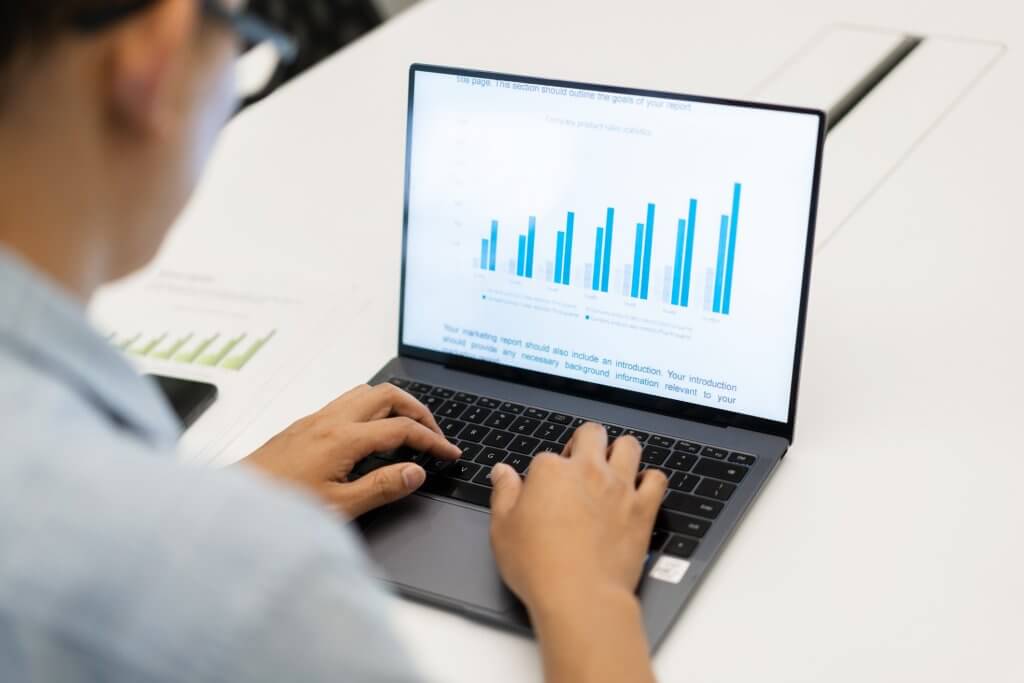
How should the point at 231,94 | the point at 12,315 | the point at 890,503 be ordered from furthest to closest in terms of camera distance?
the point at 890,503, the point at 231,94, the point at 12,315

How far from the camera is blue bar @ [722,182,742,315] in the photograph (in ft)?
3.38

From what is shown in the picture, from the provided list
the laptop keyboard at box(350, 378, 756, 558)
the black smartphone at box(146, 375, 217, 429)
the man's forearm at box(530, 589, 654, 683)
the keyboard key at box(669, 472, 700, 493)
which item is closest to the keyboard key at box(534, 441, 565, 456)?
the laptop keyboard at box(350, 378, 756, 558)

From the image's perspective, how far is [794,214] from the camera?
1013mm

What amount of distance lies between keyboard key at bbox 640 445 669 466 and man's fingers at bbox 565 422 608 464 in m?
0.04

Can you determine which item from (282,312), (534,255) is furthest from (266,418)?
(534,255)

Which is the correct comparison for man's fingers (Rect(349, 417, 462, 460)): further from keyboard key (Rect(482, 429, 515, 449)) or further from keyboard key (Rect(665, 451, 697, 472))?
keyboard key (Rect(665, 451, 697, 472))

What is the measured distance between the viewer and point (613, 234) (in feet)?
3.55

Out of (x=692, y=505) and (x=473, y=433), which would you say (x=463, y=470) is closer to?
(x=473, y=433)

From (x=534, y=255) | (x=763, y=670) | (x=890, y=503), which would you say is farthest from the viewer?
(x=534, y=255)

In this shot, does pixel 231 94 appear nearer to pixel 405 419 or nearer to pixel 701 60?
pixel 405 419

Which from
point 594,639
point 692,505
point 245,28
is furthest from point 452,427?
point 245,28

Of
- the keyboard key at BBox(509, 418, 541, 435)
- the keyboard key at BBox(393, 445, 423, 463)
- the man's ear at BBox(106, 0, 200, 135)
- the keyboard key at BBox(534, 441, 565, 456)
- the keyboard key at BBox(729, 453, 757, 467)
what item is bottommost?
the keyboard key at BBox(393, 445, 423, 463)

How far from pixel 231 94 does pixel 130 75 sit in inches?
4.5

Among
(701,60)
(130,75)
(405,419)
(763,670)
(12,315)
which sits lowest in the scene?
(763,670)
